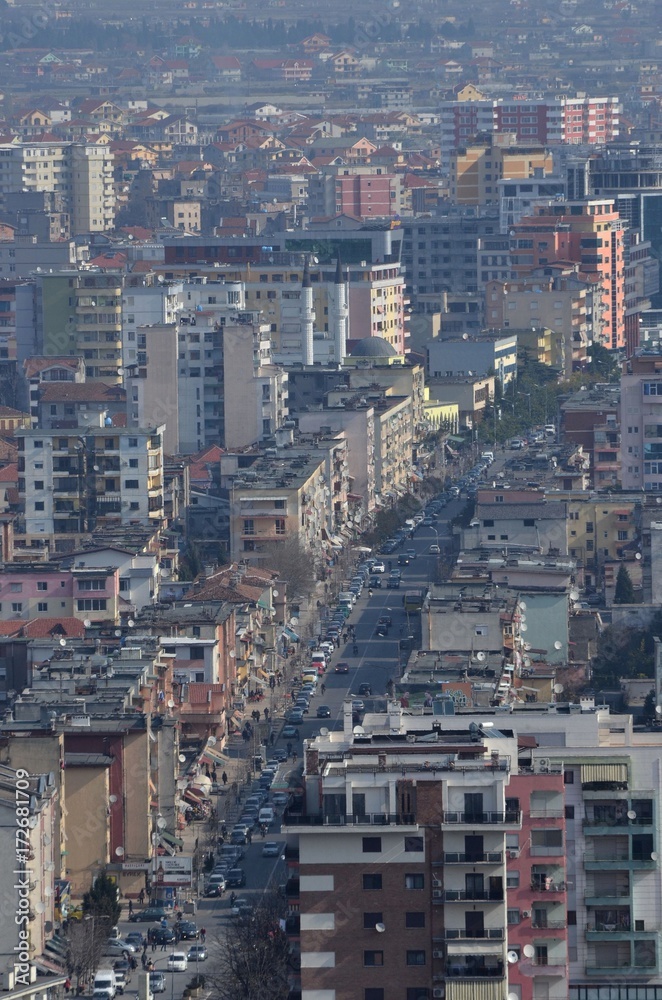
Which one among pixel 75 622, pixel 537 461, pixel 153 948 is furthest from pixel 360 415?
pixel 153 948

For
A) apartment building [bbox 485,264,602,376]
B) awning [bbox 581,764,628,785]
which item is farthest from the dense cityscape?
apartment building [bbox 485,264,602,376]

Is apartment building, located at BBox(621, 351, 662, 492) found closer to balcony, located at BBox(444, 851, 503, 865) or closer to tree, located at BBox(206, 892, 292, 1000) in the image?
tree, located at BBox(206, 892, 292, 1000)

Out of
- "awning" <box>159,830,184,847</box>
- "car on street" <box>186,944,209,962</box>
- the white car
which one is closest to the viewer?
the white car

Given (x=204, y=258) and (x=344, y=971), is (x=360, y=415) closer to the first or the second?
(x=204, y=258)

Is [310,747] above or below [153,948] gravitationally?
above

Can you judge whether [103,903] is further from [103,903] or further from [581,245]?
[581,245]

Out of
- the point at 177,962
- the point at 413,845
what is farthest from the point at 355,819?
the point at 177,962

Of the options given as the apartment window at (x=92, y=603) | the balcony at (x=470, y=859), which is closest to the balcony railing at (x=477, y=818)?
the balcony at (x=470, y=859)
